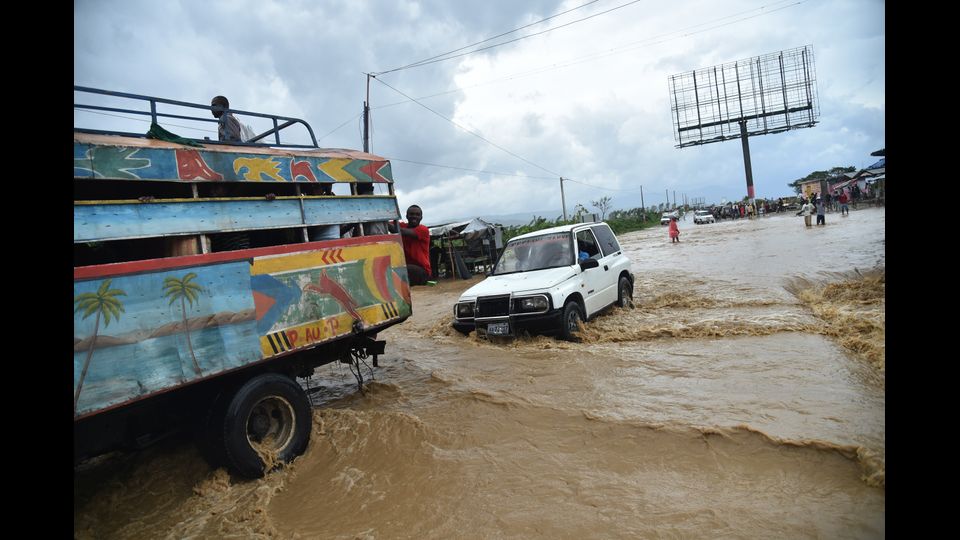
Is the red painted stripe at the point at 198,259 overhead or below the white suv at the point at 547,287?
overhead

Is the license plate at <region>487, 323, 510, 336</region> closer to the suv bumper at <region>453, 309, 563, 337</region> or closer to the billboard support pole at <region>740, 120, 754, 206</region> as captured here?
the suv bumper at <region>453, 309, 563, 337</region>

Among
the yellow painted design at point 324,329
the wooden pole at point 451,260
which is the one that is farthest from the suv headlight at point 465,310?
the wooden pole at point 451,260

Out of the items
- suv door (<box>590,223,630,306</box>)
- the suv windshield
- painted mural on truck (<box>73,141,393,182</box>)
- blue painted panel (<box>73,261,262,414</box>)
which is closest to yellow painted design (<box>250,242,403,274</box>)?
blue painted panel (<box>73,261,262,414</box>)

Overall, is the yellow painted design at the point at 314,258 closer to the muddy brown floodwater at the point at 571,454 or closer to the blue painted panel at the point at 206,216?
the blue painted panel at the point at 206,216

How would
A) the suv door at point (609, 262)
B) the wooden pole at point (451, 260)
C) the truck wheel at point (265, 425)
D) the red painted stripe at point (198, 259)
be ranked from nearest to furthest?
the red painted stripe at point (198, 259)
the truck wheel at point (265, 425)
the suv door at point (609, 262)
the wooden pole at point (451, 260)

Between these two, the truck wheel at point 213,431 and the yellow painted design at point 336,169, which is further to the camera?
the yellow painted design at point 336,169

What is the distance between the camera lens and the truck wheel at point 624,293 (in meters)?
9.50

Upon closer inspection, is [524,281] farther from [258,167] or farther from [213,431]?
[213,431]

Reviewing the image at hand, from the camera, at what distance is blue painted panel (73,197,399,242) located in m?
3.30

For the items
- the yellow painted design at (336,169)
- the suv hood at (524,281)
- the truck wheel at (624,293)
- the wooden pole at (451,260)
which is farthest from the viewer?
the wooden pole at (451,260)

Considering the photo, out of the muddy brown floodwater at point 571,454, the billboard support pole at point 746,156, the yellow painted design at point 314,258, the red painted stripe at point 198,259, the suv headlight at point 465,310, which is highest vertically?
the billboard support pole at point 746,156

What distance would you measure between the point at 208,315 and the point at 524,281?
4.78 metres

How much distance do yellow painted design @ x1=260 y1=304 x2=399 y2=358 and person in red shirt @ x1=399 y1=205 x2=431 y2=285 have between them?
4.59 ft

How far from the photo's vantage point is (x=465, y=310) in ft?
25.4
